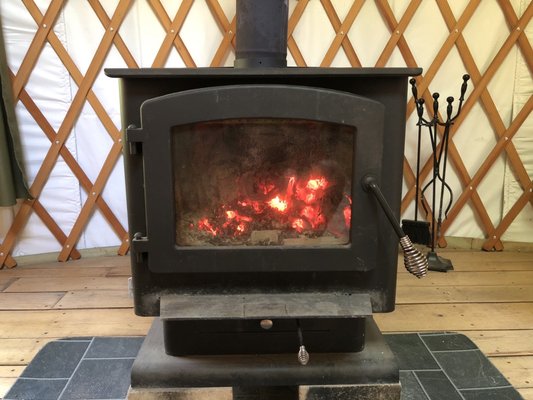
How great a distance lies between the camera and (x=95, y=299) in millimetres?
1391

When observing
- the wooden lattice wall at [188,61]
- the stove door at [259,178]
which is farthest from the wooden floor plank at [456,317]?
the wooden lattice wall at [188,61]

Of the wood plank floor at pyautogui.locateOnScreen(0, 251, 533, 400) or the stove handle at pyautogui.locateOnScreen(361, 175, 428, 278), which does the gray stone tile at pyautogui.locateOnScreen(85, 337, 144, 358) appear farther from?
the stove handle at pyautogui.locateOnScreen(361, 175, 428, 278)

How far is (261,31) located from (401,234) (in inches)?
20.9

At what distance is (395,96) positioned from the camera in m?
0.84

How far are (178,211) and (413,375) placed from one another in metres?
0.65

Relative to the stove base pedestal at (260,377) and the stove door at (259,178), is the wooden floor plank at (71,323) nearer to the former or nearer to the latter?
the stove base pedestal at (260,377)

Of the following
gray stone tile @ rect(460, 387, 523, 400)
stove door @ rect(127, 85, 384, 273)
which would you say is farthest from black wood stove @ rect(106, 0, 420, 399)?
gray stone tile @ rect(460, 387, 523, 400)

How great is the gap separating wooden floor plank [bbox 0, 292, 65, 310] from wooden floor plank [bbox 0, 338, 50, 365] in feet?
0.61

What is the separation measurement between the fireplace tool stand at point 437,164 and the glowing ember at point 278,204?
90cm

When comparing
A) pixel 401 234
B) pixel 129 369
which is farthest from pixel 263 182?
pixel 129 369

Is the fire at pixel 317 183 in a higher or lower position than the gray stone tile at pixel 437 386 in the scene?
higher

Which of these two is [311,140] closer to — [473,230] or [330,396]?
[330,396]

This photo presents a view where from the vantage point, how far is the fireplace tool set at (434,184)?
1.60 m

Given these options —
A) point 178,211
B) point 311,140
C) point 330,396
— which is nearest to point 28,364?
point 178,211
